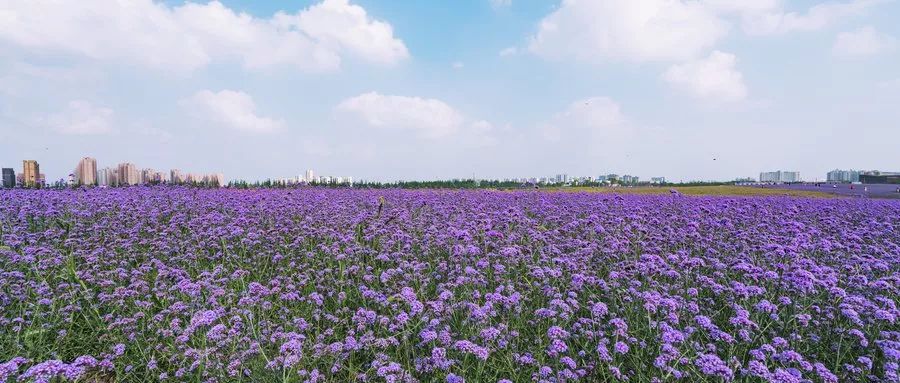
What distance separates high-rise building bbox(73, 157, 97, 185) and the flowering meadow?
13.3 metres

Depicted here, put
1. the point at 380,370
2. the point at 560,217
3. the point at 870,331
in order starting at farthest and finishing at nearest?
the point at 560,217 < the point at 870,331 < the point at 380,370

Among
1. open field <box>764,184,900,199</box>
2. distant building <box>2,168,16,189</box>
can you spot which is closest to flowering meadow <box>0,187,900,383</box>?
distant building <box>2,168,16,189</box>

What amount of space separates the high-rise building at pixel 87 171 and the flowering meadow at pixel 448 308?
13.3 m

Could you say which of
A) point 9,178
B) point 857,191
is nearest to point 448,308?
point 9,178

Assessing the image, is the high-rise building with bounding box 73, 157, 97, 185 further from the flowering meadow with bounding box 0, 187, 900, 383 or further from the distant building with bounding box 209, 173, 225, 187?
the flowering meadow with bounding box 0, 187, 900, 383

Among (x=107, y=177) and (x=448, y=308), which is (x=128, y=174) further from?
(x=448, y=308)

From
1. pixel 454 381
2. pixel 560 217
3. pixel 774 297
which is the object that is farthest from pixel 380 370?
pixel 560 217

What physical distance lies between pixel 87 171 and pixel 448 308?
72.2ft

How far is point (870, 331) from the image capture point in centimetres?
408

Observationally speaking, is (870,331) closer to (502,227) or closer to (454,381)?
(454,381)

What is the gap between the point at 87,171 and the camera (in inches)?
776

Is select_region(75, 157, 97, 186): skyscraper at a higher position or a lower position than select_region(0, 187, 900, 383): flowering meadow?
higher

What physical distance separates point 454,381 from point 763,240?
5.60 metres

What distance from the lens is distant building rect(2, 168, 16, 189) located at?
17297 millimetres
